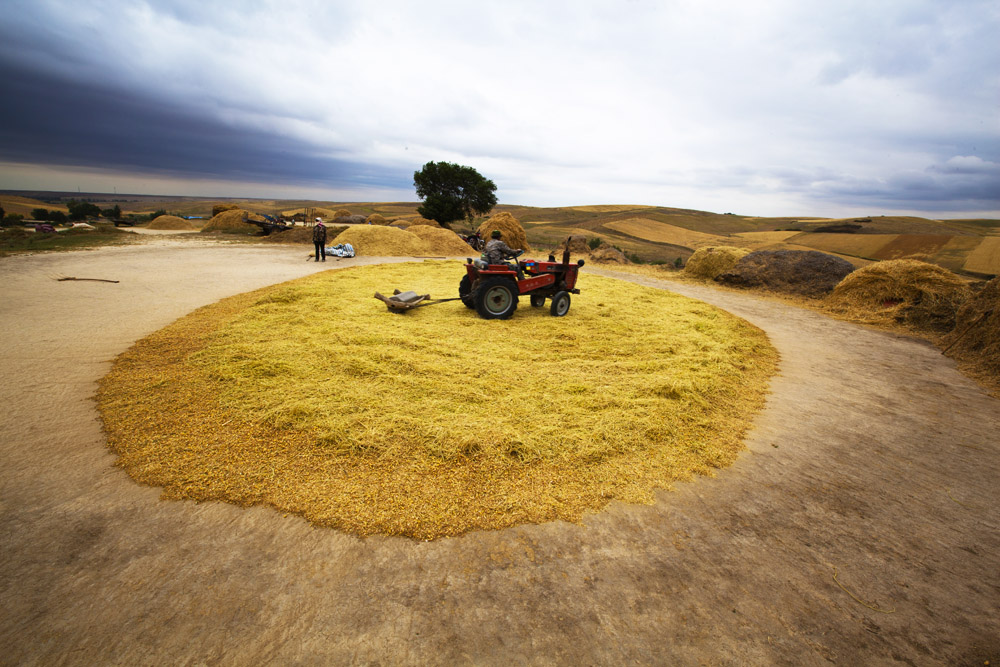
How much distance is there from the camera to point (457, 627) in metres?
1.90

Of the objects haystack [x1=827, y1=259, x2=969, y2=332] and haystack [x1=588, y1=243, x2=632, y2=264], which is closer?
haystack [x1=827, y1=259, x2=969, y2=332]

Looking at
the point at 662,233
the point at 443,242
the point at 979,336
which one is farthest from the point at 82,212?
the point at 662,233

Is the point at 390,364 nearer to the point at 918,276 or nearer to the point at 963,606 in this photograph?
the point at 963,606

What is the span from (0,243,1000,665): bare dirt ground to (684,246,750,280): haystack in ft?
38.9

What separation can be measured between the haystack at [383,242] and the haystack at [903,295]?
15.8m

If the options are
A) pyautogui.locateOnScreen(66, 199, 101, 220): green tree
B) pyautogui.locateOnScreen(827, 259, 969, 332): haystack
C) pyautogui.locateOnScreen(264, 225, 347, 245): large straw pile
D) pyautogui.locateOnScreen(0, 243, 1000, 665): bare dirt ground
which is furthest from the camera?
pyautogui.locateOnScreen(66, 199, 101, 220): green tree

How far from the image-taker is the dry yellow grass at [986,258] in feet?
44.8

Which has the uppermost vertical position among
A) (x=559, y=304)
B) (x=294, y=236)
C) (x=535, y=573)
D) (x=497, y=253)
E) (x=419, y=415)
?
(x=497, y=253)

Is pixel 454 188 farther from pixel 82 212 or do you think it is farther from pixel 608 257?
pixel 82 212

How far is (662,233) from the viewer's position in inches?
1622

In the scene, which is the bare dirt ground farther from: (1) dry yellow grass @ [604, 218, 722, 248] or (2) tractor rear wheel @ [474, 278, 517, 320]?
(1) dry yellow grass @ [604, 218, 722, 248]

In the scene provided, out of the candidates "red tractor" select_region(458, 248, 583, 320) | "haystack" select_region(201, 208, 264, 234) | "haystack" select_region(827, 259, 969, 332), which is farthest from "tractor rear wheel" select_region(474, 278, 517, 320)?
"haystack" select_region(201, 208, 264, 234)

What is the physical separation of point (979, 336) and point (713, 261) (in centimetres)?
868

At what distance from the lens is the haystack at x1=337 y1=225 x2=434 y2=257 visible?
1819 cm
